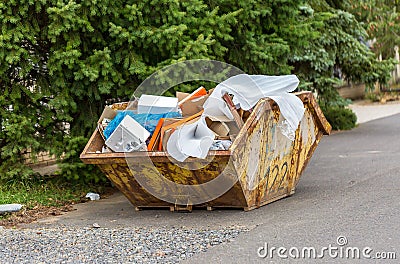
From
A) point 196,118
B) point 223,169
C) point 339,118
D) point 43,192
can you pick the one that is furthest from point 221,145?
point 339,118

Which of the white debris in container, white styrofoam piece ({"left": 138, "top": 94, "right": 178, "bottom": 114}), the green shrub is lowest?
the green shrub

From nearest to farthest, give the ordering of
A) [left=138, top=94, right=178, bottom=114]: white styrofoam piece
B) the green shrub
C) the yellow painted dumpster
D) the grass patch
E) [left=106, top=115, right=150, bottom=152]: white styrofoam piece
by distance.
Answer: the yellow painted dumpster
[left=106, top=115, right=150, bottom=152]: white styrofoam piece
[left=138, top=94, right=178, bottom=114]: white styrofoam piece
the grass patch
the green shrub

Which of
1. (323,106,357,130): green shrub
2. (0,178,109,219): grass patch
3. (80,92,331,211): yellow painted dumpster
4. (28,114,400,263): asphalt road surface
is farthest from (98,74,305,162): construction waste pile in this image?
(323,106,357,130): green shrub

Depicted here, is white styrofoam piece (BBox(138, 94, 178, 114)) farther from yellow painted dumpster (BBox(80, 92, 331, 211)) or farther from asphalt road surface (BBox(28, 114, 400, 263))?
asphalt road surface (BBox(28, 114, 400, 263))

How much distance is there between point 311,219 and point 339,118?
963cm

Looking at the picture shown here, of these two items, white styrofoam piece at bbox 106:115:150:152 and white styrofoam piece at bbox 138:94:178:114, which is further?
white styrofoam piece at bbox 138:94:178:114

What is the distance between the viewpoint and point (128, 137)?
746 centimetres

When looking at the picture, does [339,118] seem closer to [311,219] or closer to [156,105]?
[156,105]

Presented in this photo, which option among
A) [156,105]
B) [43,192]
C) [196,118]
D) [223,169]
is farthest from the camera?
[43,192]

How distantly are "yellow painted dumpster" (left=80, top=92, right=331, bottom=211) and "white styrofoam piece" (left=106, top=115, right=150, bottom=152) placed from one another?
103mm

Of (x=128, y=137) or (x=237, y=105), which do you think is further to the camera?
(x=237, y=105)

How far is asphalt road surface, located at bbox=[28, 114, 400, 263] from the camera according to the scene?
19.6 ft

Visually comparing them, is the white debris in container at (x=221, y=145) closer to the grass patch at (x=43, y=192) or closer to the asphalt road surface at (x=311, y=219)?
the asphalt road surface at (x=311, y=219)

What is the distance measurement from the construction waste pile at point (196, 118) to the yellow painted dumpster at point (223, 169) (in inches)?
4.4
